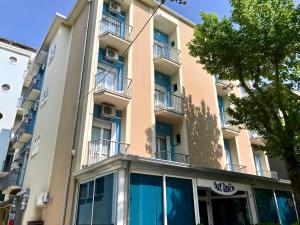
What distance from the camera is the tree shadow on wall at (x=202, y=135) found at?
13.7m

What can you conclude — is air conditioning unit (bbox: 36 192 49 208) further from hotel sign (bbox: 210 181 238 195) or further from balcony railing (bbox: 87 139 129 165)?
hotel sign (bbox: 210 181 238 195)

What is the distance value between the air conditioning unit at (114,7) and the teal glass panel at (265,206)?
1205cm

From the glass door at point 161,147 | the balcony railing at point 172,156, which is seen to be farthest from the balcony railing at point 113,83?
the balcony railing at point 172,156

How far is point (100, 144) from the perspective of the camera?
11.5 meters

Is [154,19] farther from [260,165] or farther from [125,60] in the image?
[260,165]

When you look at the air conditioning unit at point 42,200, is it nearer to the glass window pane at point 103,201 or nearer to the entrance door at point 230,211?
the glass window pane at point 103,201

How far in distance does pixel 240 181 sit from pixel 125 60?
27.4 ft

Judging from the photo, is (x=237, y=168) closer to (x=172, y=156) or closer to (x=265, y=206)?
(x=265, y=206)

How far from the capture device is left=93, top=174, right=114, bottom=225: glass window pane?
8.03 meters

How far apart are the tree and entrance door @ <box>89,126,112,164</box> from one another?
19.0 feet

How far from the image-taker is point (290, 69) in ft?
38.5

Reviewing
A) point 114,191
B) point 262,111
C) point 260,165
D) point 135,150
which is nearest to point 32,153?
point 135,150

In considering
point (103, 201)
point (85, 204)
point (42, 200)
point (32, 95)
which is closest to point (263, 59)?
point (103, 201)

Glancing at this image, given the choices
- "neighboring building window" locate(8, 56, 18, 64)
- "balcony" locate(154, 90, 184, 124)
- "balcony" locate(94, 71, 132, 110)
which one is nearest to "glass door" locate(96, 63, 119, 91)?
"balcony" locate(94, 71, 132, 110)
